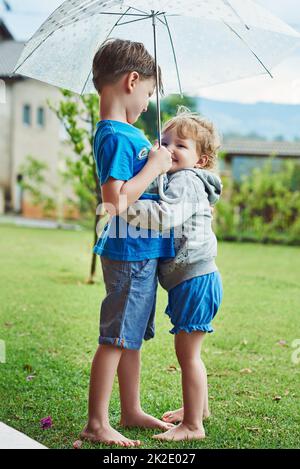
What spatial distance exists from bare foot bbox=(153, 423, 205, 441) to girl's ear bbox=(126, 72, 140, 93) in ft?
3.26

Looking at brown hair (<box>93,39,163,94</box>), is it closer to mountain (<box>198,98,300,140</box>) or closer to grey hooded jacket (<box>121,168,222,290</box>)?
grey hooded jacket (<box>121,168,222,290</box>)

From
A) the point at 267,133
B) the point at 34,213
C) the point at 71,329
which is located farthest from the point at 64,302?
the point at 267,133

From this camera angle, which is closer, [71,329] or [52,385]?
[52,385]

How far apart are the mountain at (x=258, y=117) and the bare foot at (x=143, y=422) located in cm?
1460

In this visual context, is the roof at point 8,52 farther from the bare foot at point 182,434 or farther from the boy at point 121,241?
the bare foot at point 182,434

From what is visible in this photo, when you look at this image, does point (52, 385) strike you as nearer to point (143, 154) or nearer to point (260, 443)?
point (260, 443)

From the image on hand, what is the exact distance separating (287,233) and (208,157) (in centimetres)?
735

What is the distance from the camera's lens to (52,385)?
124 inches

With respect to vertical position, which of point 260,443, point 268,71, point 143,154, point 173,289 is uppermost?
point 268,71

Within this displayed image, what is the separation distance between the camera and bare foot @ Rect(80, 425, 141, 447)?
91.7 inches

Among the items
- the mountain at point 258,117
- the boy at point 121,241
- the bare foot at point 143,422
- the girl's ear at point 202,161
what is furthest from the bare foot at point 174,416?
the mountain at point 258,117

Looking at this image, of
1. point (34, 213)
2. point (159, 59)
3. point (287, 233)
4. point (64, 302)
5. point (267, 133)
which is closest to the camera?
point (159, 59)

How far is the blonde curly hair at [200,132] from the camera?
2.41 m

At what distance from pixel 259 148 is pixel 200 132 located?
42.1 feet
